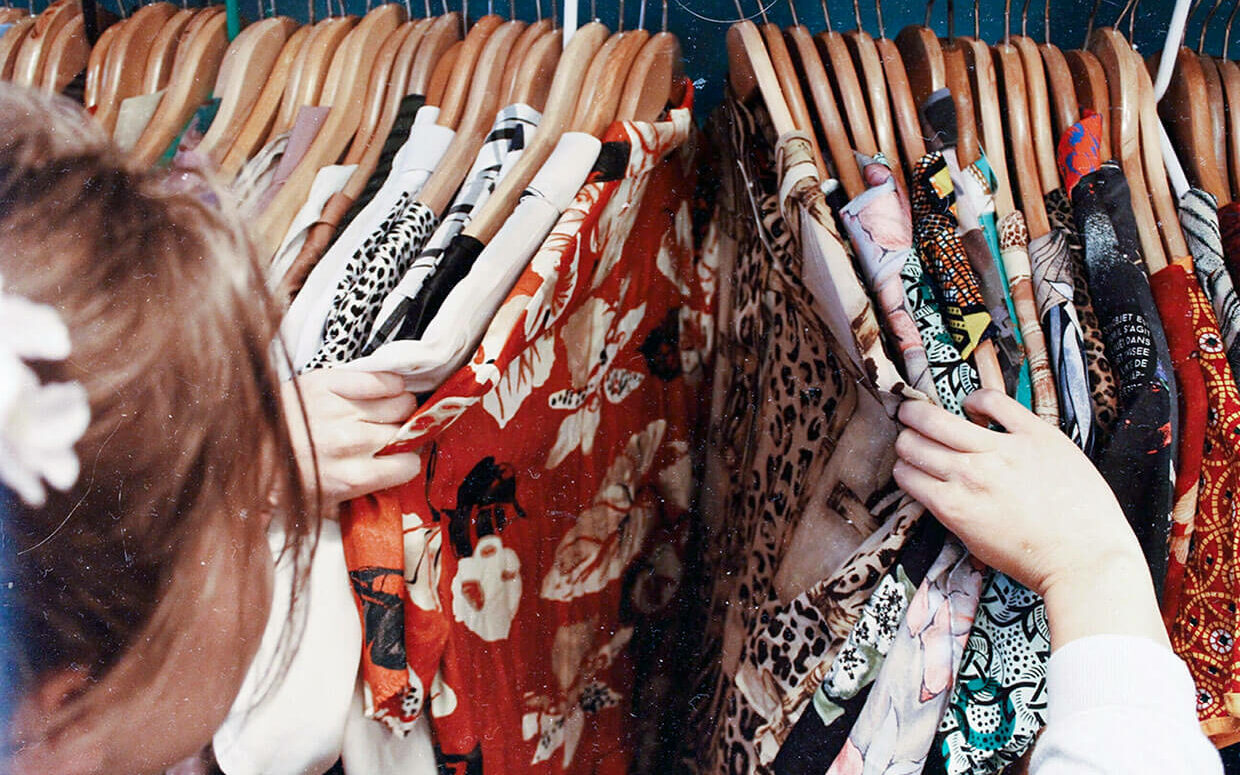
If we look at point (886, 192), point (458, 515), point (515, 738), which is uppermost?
point (886, 192)

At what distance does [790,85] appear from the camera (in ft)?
1.55

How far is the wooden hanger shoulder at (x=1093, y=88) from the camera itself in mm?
488

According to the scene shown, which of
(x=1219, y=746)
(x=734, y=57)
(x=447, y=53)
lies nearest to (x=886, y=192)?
(x=734, y=57)

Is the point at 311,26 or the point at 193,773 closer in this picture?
the point at 193,773

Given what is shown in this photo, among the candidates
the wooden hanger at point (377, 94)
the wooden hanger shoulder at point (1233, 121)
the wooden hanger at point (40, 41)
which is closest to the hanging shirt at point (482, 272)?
the wooden hanger at point (377, 94)

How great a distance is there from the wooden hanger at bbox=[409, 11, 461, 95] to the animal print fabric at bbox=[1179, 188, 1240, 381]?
1.55ft

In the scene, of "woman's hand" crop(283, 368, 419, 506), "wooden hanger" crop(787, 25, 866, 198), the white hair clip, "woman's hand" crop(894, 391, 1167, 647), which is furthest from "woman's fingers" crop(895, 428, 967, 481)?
the white hair clip

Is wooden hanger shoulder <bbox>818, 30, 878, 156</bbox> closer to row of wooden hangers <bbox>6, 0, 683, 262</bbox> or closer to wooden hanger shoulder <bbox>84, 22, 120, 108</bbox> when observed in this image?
row of wooden hangers <bbox>6, 0, 683, 262</bbox>

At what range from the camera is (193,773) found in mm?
365

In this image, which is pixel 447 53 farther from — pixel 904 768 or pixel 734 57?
pixel 904 768

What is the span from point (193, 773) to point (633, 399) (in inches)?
13.3

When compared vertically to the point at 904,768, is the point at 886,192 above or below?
above

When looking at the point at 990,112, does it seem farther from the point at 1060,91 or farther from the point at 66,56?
the point at 66,56

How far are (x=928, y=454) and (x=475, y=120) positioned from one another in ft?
1.06
